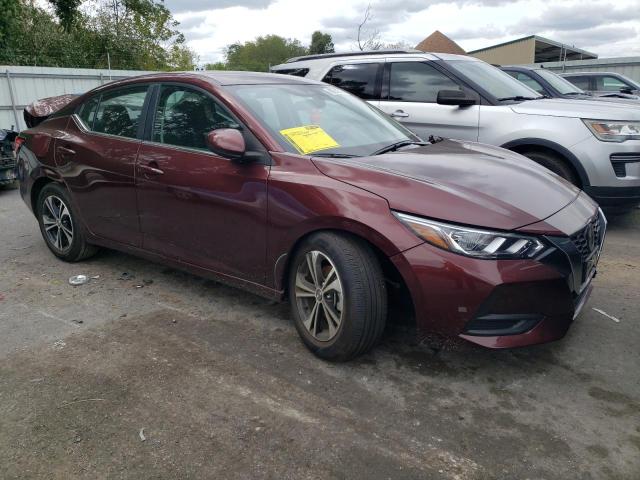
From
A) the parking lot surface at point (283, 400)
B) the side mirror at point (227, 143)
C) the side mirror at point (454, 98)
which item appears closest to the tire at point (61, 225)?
the parking lot surface at point (283, 400)

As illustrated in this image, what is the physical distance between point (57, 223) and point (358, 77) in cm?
392

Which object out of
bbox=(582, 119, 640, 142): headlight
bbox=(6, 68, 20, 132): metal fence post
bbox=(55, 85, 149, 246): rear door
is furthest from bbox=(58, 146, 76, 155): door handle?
bbox=(6, 68, 20, 132): metal fence post

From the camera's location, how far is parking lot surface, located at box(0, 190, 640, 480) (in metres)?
2.38

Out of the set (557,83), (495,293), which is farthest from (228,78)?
(557,83)

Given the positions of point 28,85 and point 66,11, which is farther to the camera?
point 66,11

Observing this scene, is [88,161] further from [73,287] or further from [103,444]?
[103,444]

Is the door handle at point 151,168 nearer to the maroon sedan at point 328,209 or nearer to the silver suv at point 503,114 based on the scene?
the maroon sedan at point 328,209

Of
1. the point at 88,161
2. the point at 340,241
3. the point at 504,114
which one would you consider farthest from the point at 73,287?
the point at 504,114

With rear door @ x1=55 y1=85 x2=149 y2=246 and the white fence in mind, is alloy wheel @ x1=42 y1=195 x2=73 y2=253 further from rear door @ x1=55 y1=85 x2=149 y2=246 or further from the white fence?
the white fence

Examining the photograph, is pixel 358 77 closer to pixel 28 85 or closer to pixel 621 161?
pixel 621 161

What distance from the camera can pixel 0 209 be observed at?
740 centimetres

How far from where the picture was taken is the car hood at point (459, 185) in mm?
2750

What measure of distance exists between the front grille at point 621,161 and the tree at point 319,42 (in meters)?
53.6

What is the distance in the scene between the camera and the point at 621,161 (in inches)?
213
